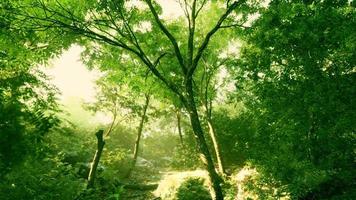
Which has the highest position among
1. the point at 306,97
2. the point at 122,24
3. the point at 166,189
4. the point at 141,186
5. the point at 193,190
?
the point at 122,24

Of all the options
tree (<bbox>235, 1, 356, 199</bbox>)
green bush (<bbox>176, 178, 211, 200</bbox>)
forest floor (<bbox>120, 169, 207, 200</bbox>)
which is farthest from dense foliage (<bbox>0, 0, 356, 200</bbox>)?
forest floor (<bbox>120, 169, 207, 200</bbox>)

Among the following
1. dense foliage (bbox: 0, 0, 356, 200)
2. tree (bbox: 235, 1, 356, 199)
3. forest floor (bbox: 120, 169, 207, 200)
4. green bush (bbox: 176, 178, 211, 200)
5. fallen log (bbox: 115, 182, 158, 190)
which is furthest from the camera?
fallen log (bbox: 115, 182, 158, 190)

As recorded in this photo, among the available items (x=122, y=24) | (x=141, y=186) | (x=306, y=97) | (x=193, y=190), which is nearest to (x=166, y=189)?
(x=193, y=190)

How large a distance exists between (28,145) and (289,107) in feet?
21.3

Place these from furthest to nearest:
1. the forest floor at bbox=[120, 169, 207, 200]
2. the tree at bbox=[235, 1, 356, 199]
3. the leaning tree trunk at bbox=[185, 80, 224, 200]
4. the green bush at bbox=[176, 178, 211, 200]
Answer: the forest floor at bbox=[120, 169, 207, 200]
the green bush at bbox=[176, 178, 211, 200]
the leaning tree trunk at bbox=[185, 80, 224, 200]
the tree at bbox=[235, 1, 356, 199]

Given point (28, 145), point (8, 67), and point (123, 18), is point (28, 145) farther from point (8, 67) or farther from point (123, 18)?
point (123, 18)

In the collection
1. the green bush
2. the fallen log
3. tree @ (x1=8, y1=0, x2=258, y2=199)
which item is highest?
tree @ (x1=8, y1=0, x2=258, y2=199)

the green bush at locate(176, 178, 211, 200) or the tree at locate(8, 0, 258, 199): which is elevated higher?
the tree at locate(8, 0, 258, 199)

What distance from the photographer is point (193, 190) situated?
14.1 m

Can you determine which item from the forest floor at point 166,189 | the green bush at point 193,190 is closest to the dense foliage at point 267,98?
the green bush at point 193,190

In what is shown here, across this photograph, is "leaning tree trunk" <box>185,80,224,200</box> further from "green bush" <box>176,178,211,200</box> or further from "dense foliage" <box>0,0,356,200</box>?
"green bush" <box>176,178,211,200</box>

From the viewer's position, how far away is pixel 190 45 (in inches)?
455

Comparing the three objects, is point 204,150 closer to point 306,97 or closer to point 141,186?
point 306,97

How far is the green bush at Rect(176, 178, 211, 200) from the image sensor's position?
13.7m
